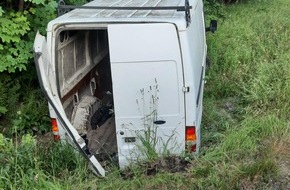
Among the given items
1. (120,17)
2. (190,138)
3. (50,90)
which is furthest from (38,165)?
(120,17)

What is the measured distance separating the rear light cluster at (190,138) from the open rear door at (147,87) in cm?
6

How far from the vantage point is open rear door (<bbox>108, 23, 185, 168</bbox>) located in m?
4.75

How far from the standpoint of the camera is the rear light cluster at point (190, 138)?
16.7 ft

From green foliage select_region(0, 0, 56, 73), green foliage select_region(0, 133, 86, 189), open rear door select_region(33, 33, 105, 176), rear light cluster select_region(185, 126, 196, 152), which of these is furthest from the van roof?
green foliage select_region(0, 133, 86, 189)

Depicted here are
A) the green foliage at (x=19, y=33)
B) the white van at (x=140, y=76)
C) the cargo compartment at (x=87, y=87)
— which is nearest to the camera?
the white van at (x=140, y=76)

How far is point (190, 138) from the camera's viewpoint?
5.16m

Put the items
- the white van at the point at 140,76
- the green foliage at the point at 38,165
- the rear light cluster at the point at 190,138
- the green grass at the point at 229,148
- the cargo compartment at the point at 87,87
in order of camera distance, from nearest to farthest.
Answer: the green grass at the point at 229,148 → the green foliage at the point at 38,165 → the white van at the point at 140,76 → the rear light cluster at the point at 190,138 → the cargo compartment at the point at 87,87

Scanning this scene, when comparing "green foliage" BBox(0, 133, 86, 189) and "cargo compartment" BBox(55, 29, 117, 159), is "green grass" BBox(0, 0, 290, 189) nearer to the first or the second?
"green foliage" BBox(0, 133, 86, 189)

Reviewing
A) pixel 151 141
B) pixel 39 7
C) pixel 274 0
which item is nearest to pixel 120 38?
pixel 151 141

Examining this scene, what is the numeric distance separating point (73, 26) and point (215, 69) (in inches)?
188

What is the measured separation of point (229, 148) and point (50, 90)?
7.38 ft

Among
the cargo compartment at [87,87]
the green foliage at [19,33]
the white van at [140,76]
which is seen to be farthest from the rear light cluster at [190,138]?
the green foliage at [19,33]

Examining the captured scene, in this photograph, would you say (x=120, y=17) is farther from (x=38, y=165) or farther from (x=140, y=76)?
(x=38, y=165)

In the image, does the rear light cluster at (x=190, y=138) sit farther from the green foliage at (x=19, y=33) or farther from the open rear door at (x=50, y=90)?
the green foliage at (x=19, y=33)
